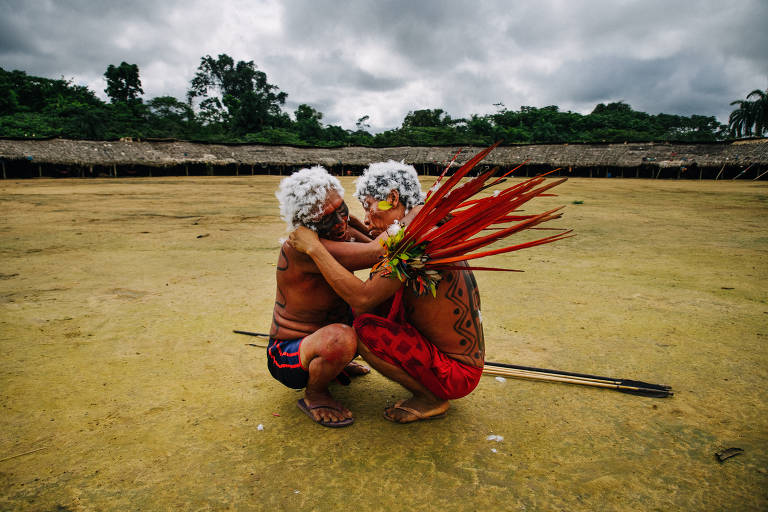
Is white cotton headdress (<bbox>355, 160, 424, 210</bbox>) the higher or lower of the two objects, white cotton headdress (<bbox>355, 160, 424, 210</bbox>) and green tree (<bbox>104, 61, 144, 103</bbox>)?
the lower

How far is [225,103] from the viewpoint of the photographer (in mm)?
49000

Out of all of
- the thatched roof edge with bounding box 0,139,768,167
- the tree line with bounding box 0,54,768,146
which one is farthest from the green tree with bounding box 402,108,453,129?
the thatched roof edge with bounding box 0,139,768,167

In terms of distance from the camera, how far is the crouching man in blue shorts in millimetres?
2045

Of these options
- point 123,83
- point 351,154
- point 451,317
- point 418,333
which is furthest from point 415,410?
point 123,83

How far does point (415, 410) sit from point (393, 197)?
1.15 meters

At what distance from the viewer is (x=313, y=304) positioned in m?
2.21

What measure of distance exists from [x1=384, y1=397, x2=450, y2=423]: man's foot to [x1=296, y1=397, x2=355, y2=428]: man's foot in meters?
0.22

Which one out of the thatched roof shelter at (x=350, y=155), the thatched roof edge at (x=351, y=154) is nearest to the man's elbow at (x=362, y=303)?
the thatched roof shelter at (x=350, y=155)

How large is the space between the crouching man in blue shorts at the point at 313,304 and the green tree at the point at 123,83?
56.7 meters

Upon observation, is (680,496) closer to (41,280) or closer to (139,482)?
(139,482)

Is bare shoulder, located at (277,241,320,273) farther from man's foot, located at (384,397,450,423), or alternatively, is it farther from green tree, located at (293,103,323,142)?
green tree, located at (293,103,323,142)

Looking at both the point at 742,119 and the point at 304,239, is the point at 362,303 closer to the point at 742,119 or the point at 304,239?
the point at 304,239

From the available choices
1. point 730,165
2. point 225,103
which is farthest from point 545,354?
point 225,103

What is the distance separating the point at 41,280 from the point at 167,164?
26.9 metres
